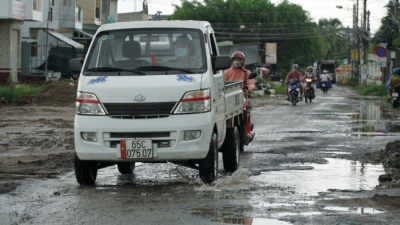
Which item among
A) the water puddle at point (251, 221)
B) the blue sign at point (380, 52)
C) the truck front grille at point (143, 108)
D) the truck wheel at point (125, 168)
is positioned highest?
the blue sign at point (380, 52)

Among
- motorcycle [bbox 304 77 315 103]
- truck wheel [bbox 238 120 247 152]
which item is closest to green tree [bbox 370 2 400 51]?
motorcycle [bbox 304 77 315 103]

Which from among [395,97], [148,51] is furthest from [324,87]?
[148,51]

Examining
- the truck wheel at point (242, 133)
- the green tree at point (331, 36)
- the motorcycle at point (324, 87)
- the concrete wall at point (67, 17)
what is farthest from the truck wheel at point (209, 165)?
the green tree at point (331, 36)

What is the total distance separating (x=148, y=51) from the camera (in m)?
9.41

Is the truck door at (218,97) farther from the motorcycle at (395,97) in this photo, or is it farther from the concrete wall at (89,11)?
the concrete wall at (89,11)

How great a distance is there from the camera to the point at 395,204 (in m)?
7.40

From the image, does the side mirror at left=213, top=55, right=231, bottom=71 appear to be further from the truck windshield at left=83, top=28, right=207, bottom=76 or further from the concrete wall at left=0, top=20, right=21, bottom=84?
the concrete wall at left=0, top=20, right=21, bottom=84

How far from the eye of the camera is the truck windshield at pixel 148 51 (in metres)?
9.20

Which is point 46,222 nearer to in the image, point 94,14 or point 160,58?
point 160,58

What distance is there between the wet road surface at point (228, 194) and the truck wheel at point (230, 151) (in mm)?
180

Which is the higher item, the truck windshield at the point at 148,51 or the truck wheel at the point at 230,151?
the truck windshield at the point at 148,51

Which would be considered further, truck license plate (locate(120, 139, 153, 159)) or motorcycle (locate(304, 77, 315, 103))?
motorcycle (locate(304, 77, 315, 103))

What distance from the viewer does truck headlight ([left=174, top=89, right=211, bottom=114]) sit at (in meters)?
8.66

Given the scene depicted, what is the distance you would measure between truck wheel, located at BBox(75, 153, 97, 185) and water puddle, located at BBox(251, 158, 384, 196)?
2.05m
